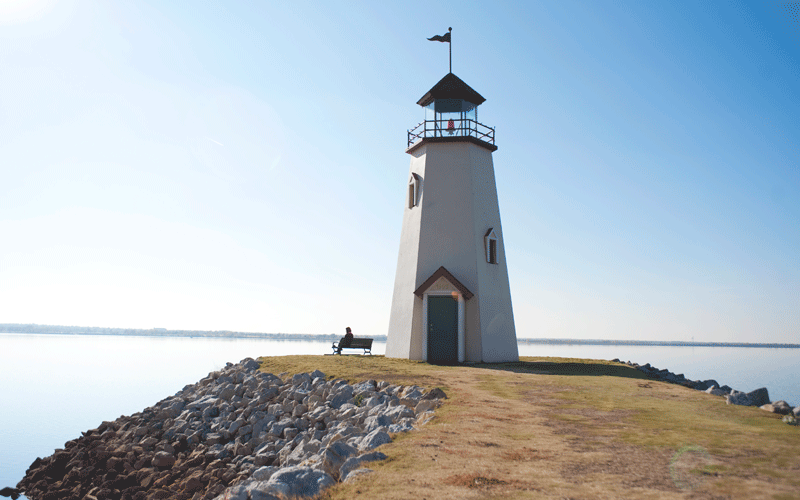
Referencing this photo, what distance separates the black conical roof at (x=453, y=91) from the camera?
26.2 metres

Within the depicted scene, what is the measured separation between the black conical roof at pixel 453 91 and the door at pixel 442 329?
10660 millimetres

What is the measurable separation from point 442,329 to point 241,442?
36.2 ft

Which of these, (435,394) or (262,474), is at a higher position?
(435,394)

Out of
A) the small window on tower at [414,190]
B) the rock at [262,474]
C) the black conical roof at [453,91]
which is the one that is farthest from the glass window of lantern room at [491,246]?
the rock at [262,474]

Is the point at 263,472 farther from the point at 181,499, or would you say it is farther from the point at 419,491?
the point at 181,499

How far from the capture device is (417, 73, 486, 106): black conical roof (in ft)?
85.8

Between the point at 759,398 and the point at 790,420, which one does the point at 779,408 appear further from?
the point at 759,398

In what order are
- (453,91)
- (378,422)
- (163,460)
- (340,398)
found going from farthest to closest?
1. (453,91)
2. (163,460)
3. (340,398)
4. (378,422)

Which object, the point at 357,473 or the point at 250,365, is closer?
the point at 357,473

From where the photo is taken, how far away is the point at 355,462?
24.4ft

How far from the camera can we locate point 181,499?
478 inches

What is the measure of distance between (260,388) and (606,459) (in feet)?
43.2

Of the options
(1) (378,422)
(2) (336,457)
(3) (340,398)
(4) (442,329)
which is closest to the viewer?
(2) (336,457)

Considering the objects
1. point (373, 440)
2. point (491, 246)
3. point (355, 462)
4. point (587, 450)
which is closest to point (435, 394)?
point (373, 440)
